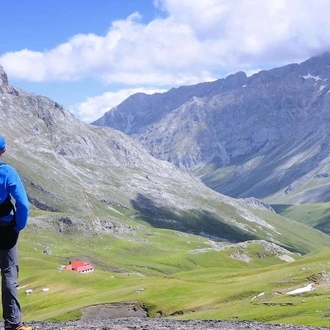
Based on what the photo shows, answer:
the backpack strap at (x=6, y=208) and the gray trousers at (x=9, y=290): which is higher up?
the backpack strap at (x=6, y=208)

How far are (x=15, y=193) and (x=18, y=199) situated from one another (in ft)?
1.15

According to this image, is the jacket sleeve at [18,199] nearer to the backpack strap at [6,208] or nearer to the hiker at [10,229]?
the hiker at [10,229]

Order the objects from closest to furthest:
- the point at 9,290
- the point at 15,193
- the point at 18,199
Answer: the point at 18,199
the point at 15,193
the point at 9,290

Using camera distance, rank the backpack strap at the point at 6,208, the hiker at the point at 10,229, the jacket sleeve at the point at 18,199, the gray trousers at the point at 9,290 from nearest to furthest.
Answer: the jacket sleeve at the point at 18,199 → the hiker at the point at 10,229 → the backpack strap at the point at 6,208 → the gray trousers at the point at 9,290

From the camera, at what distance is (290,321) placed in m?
44.9

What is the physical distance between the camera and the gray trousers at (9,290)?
20.0 m

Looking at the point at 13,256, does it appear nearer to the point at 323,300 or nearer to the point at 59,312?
the point at 323,300

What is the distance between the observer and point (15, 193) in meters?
19.1

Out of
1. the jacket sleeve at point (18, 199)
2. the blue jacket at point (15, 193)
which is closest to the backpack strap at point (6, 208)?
the blue jacket at point (15, 193)

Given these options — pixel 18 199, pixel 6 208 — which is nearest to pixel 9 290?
pixel 6 208

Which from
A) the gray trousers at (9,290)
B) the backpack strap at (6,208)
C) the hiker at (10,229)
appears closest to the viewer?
the hiker at (10,229)

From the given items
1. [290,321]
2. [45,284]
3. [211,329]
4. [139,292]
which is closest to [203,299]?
[139,292]

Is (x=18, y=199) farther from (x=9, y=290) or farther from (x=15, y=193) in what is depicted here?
(x=9, y=290)

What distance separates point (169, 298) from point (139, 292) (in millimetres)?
7199
